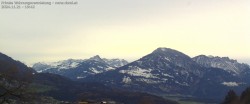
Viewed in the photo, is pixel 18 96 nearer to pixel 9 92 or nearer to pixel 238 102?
pixel 9 92

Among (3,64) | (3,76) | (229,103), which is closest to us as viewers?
(3,76)

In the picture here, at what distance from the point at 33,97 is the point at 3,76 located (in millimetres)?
1958

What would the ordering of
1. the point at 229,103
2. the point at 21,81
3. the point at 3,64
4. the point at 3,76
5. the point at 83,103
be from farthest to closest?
the point at 229,103 → the point at 83,103 → the point at 3,64 → the point at 21,81 → the point at 3,76

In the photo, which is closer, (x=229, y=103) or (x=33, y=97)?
(x=33, y=97)

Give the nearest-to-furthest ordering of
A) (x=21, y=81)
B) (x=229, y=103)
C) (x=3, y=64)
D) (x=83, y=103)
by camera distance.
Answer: (x=21, y=81), (x=3, y=64), (x=83, y=103), (x=229, y=103)

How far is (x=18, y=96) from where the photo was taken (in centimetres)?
2355

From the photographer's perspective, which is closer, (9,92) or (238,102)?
(9,92)

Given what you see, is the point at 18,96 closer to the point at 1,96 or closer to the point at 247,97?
the point at 1,96

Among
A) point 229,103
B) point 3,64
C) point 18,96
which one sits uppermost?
point 3,64

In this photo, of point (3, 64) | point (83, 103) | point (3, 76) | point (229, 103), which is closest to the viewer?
point (3, 76)

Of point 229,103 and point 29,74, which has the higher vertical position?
point 29,74

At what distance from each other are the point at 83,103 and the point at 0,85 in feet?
→ 520

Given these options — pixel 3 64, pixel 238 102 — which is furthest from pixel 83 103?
pixel 3 64

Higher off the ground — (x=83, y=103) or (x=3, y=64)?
(x=3, y=64)
